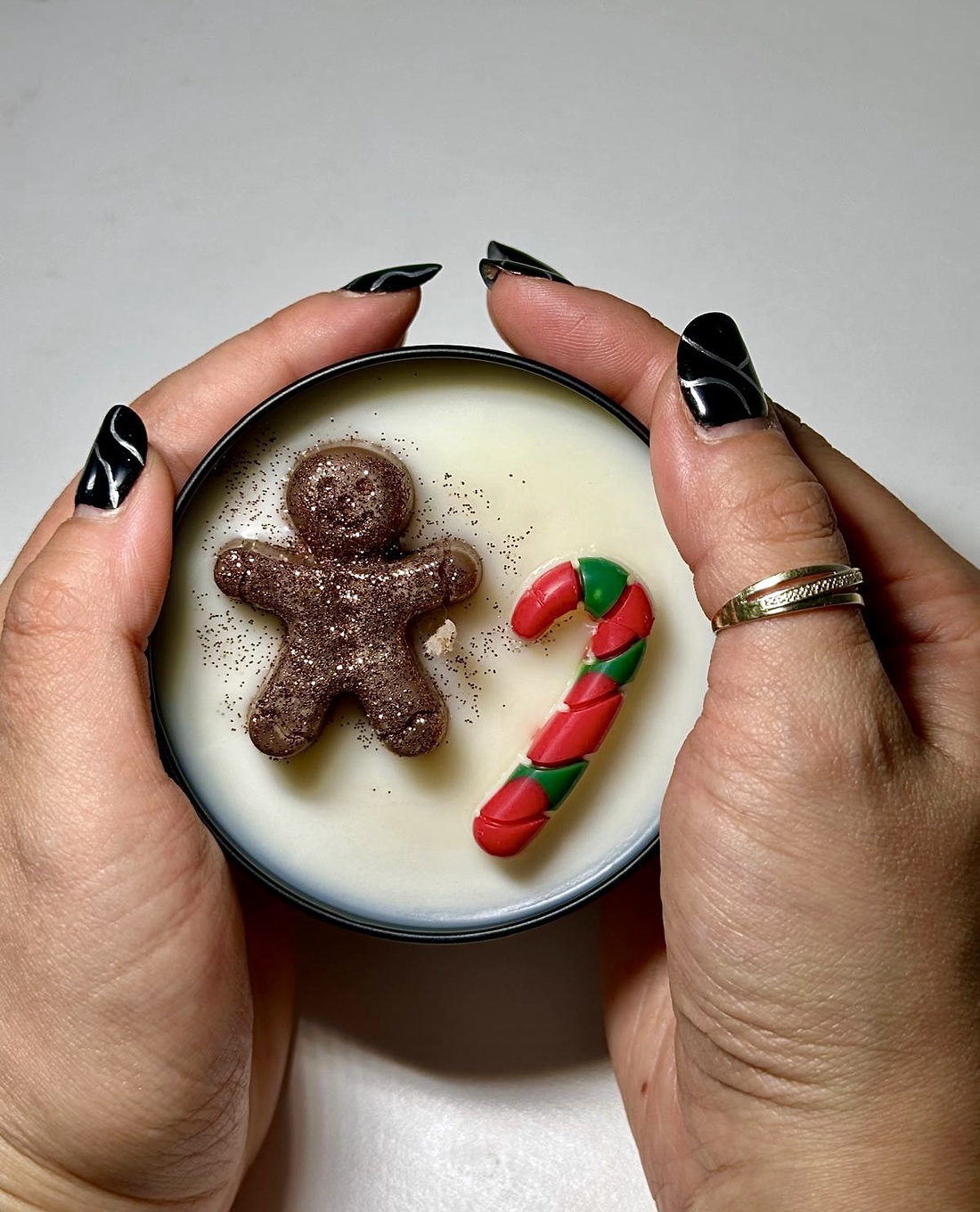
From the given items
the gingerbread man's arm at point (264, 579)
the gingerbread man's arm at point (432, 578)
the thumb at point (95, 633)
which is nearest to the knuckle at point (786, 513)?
the gingerbread man's arm at point (432, 578)

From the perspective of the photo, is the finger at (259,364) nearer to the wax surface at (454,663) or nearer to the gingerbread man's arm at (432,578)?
the wax surface at (454,663)

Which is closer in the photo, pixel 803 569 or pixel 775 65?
pixel 803 569

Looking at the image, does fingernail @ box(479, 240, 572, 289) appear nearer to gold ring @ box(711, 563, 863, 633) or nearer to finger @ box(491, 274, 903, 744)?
finger @ box(491, 274, 903, 744)

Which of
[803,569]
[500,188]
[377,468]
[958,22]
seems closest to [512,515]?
[377,468]

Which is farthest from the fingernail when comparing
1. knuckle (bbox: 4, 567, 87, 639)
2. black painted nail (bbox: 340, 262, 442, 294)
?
knuckle (bbox: 4, 567, 87, 639)

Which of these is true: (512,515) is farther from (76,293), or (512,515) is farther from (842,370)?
(76,293)
